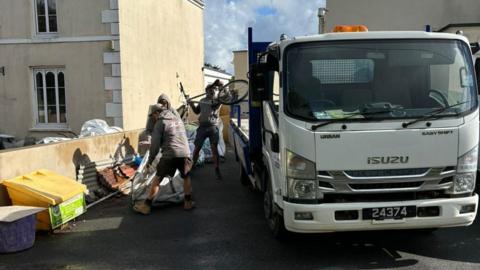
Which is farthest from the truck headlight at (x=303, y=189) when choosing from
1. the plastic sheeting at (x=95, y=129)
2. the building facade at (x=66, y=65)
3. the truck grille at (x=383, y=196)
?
the building facade at (x=66, y=65)

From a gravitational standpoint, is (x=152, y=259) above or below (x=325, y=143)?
below

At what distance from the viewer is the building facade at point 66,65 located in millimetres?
13289

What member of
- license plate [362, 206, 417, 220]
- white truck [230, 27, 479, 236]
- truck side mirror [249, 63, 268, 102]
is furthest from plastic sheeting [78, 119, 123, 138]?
license plate [362, 206, 417, 220]

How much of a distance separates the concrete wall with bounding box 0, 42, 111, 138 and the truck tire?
28.4 ft

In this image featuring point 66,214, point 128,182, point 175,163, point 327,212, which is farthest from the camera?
point 128,182

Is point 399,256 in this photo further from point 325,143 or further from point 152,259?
point 152,259

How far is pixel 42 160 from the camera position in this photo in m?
7.32

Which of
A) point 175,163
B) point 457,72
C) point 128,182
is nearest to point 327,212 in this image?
point 457,72

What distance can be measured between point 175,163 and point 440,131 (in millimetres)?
3894

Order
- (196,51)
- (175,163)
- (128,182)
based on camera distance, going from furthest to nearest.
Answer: (196,51) < (128,182) < (175,163)

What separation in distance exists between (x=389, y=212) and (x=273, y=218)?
1.52 metres

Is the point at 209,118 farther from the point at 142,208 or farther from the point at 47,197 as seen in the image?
the point at 47,197

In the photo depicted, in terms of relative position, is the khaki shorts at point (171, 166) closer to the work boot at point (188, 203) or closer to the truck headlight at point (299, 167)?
the work boot at point (188, 203)

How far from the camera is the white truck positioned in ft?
15.1
